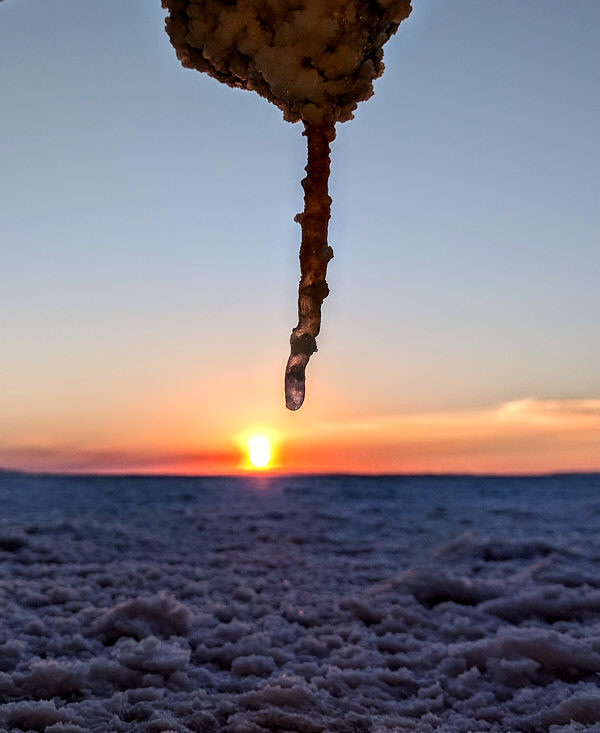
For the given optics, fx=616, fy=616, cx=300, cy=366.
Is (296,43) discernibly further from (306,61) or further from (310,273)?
(310,273)

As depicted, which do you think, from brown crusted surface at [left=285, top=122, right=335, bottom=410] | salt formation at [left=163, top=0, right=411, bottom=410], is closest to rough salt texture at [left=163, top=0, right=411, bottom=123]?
salt formation at [left=163, top=0, right=411, bottom=410]

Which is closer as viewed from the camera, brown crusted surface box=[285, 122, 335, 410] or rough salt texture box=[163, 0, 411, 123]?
brown crusted surface box=[285, 122, 335, 410]

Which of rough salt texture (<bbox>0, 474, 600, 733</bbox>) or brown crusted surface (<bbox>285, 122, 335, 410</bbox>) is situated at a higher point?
brown crusted surface (<bbox>285, 122, 335, 410</bbox>)

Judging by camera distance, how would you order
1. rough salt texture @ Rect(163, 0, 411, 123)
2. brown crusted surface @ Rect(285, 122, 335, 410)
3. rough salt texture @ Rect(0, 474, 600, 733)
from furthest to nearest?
rough salt texture @ Rect(0, 474, 600, 733) → rough salt texture @ Rect(163, 0, 411, 123) → brown crusted surface @ Rect(285, 122, 335, 410)

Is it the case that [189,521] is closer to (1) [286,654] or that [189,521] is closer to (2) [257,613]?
(2) [257,613]

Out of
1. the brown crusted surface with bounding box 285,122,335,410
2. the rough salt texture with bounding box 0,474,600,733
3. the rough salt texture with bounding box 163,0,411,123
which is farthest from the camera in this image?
the rough salt texture with bounding box 0,474,600,733

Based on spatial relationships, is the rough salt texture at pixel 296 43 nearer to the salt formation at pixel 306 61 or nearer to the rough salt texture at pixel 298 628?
the salt formation at pixel 306 61

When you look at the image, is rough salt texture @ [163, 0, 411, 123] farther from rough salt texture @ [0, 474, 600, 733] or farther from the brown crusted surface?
rough salt texture @ [0, 474, 600, 733]

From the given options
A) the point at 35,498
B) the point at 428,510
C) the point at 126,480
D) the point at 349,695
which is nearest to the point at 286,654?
the point at 349,695

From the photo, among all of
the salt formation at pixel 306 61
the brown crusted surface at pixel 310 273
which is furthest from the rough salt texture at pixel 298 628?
the salt formation at pixel 306 61
